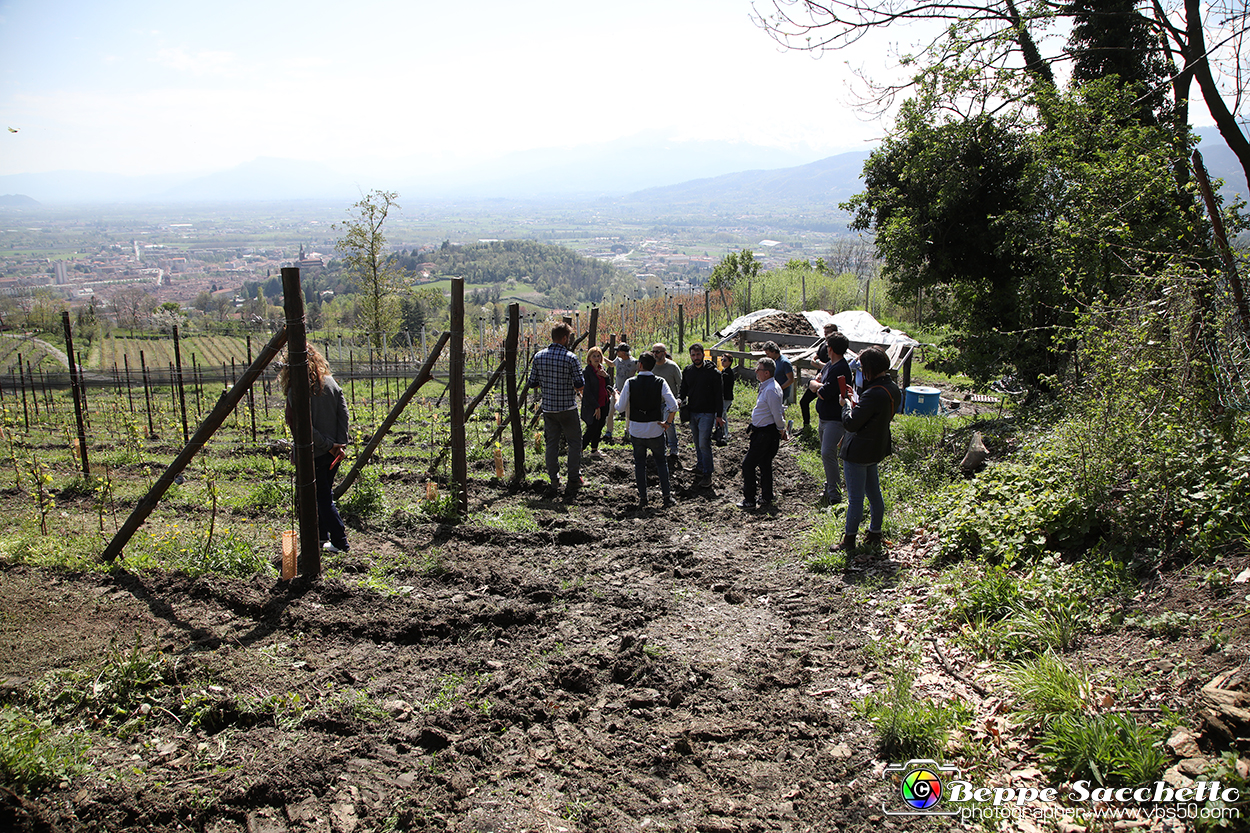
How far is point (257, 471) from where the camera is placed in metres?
9.27

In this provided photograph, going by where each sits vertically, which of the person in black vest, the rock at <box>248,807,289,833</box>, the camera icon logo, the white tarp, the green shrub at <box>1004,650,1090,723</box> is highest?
the white tarp

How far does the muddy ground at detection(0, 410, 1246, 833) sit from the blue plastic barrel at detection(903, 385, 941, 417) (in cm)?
649

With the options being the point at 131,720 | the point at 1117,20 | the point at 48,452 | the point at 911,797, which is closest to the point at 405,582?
the point at 131,720

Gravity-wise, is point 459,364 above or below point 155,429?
above

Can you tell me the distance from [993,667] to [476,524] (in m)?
4.94

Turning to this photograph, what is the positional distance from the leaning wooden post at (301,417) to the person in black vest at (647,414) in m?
3.81

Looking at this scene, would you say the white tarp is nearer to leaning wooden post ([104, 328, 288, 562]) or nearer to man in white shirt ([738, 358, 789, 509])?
man in white shirt ([738, 358, 789, 509])

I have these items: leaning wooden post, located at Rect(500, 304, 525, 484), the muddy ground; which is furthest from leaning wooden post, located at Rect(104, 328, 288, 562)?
leaning wooden post, located at Rect(500, 304, 525, 484)

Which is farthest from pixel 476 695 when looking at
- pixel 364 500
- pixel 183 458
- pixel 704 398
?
pixel 704 398

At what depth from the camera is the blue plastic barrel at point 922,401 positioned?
12.1m

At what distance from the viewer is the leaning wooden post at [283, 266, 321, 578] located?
504cm

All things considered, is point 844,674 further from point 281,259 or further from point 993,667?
point 281,259

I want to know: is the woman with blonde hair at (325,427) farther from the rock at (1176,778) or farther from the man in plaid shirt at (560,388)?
the rock at (1176,778)

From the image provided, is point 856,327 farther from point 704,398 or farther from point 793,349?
point 704,398
